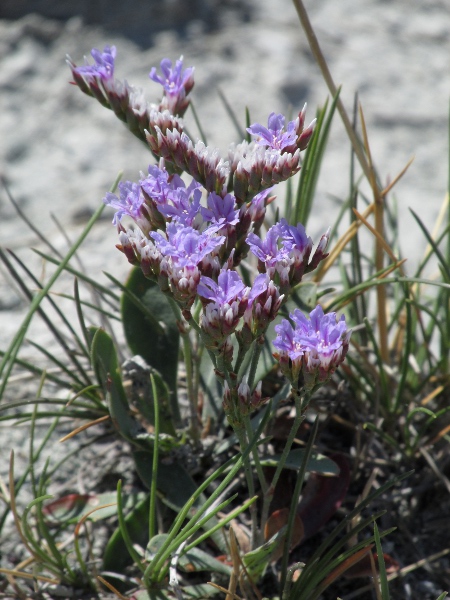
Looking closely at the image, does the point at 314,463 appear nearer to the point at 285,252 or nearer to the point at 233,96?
the point at 285,252

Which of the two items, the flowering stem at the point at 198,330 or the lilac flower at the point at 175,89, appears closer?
the flowering stem at the point at 198,330

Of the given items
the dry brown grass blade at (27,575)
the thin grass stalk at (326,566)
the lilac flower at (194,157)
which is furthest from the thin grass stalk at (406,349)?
the dry brown grass blade at (27,575)

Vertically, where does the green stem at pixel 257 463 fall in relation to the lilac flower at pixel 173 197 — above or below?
below

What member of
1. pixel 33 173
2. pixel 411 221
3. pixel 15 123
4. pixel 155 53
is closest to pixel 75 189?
pixel 33 173

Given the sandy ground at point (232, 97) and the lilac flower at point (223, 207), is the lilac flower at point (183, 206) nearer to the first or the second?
the lilac flower at point (223, 207)

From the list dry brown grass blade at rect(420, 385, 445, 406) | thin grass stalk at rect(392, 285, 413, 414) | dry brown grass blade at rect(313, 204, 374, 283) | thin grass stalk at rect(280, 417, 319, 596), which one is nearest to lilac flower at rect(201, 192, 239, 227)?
thin grass stalk at rect(280, 417, 319, 596)

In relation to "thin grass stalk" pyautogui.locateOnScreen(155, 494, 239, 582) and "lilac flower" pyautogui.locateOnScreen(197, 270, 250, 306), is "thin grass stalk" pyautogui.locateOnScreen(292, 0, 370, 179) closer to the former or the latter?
"lilac flower" pyautogui.locateOnScreen(197, 270, 250, 306)

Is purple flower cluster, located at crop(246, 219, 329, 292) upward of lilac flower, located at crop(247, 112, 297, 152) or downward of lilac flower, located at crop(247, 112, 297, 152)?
downward
